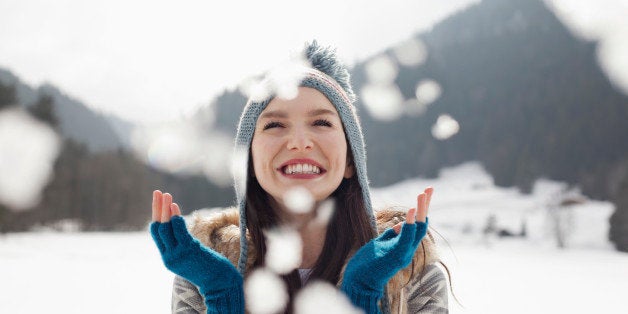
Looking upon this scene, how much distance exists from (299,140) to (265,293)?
56cm

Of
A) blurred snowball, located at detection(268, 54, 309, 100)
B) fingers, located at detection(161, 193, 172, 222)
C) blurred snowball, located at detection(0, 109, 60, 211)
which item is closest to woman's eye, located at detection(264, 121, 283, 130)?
blurred snowball, located at detection(268, 54, 309, 100)

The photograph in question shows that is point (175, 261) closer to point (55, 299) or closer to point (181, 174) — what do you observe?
point (55, 299)

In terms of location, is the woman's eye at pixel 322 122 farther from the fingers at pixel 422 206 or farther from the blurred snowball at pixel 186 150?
the blurred snowball at pixel 186 150

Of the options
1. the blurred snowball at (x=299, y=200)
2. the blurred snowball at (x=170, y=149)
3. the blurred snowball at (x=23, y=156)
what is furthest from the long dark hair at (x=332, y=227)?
the blurred snowball at (x=170, y=149)

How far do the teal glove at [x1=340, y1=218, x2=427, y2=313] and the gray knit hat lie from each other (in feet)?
1.17

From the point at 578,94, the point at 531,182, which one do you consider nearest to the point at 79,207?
the point at 531,182

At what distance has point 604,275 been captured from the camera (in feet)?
33.8

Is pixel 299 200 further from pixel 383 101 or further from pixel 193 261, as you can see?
pixel 383 101

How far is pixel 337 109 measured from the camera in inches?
66.6

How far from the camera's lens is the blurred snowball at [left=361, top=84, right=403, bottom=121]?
286 ft

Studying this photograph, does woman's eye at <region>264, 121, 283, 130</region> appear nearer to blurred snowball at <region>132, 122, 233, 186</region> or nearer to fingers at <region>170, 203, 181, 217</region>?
fingers at <region>170, 203, 181, 217</region>

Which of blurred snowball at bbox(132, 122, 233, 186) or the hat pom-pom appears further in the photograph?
blurred snowball at bbox(132, 122, 233, 186)

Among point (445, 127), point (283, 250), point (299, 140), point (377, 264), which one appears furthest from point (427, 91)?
point (377, 264)

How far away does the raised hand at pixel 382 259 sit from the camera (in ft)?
4.13
